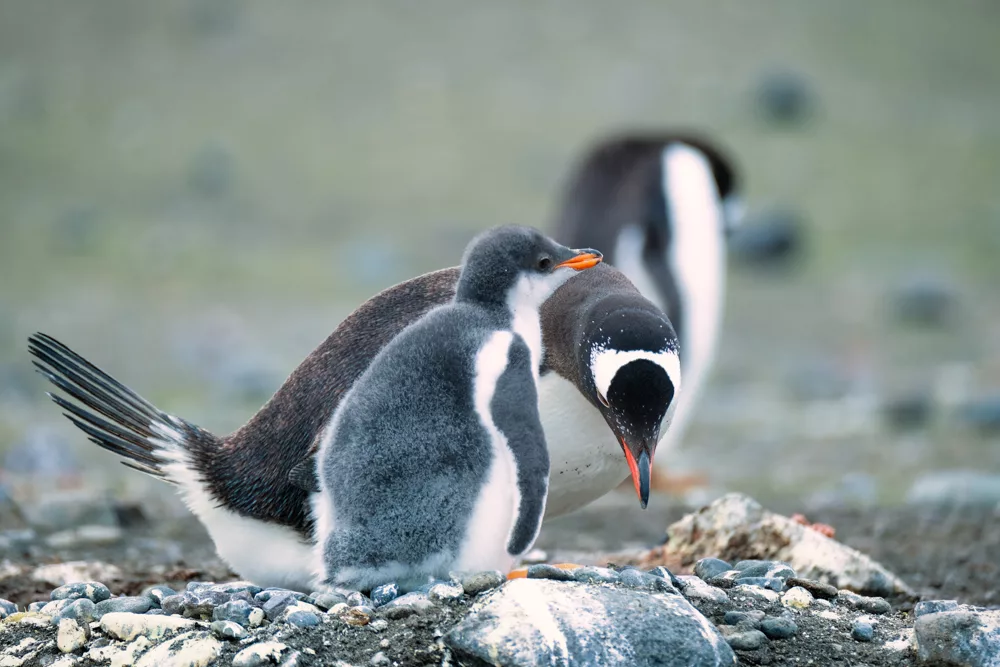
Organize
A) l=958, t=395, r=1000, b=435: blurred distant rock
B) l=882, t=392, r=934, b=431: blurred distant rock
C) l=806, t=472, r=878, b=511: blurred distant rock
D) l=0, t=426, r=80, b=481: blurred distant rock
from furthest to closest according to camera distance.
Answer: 1. l=882, t=392, r=934, b=431: blurred distant rock
2. l=958, t=395, r=1000, b=435: blurred distant rock
3. l=0, t=426, r=80, b=481: blurred distant rock
4. l=806, t=472, r=878, b=511: blurred distant rock

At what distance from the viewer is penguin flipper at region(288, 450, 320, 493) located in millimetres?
3025

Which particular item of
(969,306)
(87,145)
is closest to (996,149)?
(969,306)

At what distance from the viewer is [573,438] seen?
3.29m

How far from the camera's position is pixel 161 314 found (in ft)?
33.6

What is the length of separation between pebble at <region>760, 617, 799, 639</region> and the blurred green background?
2916mm

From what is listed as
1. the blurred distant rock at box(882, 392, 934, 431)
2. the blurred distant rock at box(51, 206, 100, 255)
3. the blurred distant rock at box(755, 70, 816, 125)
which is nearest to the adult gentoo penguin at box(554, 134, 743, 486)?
the blurred distant rock at box(882, 392, 934, 431)

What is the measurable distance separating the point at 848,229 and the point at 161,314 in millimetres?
6104

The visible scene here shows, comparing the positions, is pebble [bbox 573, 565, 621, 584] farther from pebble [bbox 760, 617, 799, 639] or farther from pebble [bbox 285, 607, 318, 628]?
pebble [bbox 285, 607, 318, 628]

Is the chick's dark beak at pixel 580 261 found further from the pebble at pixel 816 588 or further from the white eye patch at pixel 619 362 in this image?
the pebble at pixel 816 588

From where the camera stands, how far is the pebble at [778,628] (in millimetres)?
2824

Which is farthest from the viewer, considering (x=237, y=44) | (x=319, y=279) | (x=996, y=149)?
(x=237, y=44)

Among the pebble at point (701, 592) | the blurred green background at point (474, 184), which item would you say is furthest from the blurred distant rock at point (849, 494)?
the pebble at point (701, 592)

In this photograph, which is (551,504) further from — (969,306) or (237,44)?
(237,44)

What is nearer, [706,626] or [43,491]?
[706,626]
